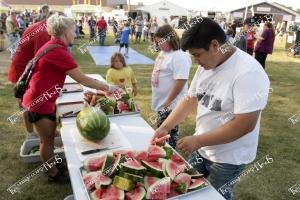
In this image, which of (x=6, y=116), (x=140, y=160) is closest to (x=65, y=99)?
(x=140, y=160)

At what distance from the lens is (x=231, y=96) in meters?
1.80

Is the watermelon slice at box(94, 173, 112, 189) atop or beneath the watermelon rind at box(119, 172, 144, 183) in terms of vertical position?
beneath

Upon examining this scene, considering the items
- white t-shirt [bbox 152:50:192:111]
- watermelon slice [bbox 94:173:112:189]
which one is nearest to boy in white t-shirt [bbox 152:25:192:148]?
white t-shirt [bbox 152:50:192:111]

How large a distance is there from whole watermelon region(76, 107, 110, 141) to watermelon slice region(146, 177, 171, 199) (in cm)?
85

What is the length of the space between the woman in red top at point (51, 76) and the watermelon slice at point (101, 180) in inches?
51.6

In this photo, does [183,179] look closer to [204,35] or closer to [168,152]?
[168,152]

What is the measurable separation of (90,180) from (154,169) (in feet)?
1.40

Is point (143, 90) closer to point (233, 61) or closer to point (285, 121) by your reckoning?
point (285, 121)

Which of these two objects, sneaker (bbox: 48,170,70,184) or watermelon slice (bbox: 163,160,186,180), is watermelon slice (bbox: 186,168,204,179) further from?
sneaker (bbox: 48,170,70,184)

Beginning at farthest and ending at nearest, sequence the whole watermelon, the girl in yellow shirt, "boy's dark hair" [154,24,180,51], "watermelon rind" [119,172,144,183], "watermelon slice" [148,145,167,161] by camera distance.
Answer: the girl in yellow shirt → "boy's dark hair" [154,24,180,51] → the whole watermelon → "watermelon slice" [148,145,167,161] → "watermelon rind" [119,172,144,183]

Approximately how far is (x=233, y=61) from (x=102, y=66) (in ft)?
32.0

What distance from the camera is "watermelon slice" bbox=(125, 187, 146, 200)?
1.73 meters

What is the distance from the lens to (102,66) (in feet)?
36.8

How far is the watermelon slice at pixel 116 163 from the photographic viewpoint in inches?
74.0
